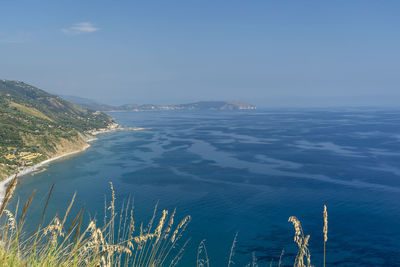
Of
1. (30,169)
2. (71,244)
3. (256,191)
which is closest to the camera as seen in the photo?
(71,244)

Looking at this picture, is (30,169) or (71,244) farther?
(30,169)

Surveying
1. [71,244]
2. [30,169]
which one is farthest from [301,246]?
[30,169]

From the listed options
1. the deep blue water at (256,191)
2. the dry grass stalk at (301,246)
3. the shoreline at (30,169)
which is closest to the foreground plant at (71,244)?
the dry grass stalk at (301,246)

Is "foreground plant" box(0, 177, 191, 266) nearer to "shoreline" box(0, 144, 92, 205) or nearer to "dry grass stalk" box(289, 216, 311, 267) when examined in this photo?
"dry grass stalk" box(289, 216, 311, 267)

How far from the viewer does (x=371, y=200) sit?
4503 cm

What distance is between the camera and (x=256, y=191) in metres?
49.8

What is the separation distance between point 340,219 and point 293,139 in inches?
2840

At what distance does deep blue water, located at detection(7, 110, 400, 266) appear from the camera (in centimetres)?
3148

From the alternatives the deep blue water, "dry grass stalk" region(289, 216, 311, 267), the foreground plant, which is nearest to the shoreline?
the deep blue water

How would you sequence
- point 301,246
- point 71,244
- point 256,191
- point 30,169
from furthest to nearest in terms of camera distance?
point 30,169 → point 256,191 → point 301,246 → point 71,244

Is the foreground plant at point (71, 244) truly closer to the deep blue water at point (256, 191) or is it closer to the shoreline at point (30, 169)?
the deep blue water at point (256, 191)

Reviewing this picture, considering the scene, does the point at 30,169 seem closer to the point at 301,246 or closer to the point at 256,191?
the point at 256,191

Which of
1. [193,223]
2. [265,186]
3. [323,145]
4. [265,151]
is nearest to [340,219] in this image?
[265,186]

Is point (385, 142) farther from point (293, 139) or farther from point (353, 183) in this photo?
point (353, 183)
